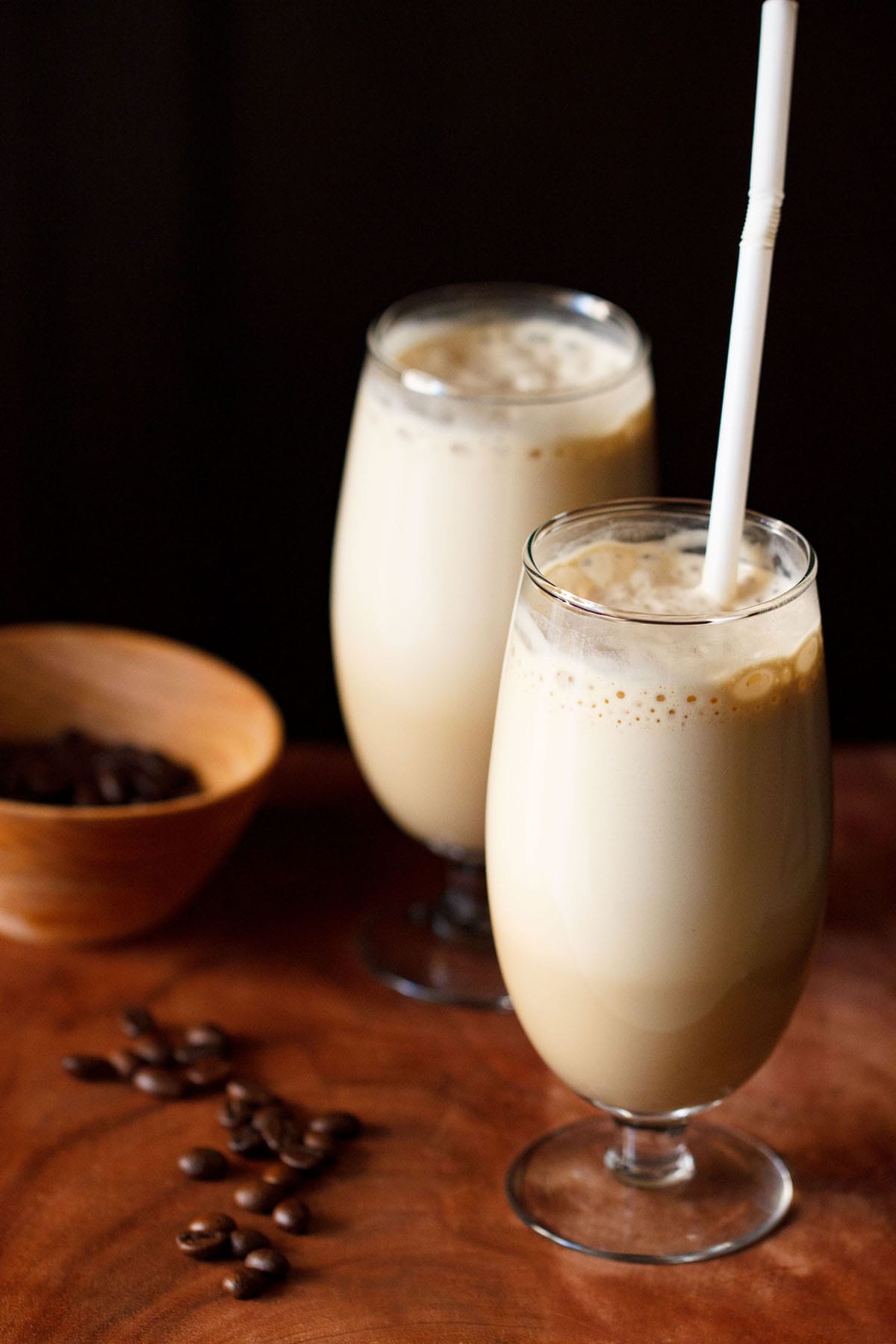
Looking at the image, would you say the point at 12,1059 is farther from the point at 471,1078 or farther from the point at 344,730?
the point at 344,730

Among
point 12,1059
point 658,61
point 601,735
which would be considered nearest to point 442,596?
point 601,735

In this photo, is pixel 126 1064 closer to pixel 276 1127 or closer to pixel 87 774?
pixel 276 1127

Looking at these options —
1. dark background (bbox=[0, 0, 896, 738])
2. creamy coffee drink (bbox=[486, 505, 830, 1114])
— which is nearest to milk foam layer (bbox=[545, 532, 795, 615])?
creamy coffee drink (bbox=[486, 505, 830, 1114])

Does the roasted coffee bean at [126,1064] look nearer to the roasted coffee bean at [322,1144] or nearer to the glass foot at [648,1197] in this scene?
the roasted coffee bean at [322,1144]

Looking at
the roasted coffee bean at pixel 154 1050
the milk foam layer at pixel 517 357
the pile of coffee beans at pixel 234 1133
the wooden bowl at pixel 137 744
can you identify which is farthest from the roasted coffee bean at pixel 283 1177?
the milk foam layer at pixel 517 357

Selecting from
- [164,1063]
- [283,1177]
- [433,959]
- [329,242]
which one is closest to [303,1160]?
[283,1177]
